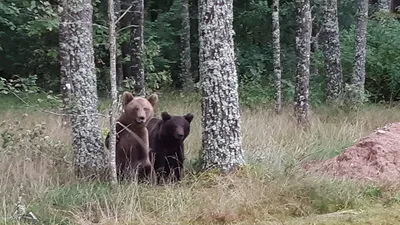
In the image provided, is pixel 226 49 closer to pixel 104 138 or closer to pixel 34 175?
pixel 104 138

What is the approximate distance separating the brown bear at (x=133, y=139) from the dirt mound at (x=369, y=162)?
6.85 ft

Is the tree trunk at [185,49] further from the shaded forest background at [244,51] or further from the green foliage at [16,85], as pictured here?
the green foliage at [16,85]

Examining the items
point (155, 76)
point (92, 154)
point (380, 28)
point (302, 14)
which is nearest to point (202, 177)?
point (92, 154)

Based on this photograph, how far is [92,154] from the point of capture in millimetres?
8078

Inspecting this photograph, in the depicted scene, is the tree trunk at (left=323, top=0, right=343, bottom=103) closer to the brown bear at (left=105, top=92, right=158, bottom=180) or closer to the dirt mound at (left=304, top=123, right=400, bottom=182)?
the dirt mound at (left=304, top=123, right=400, bottom=182)

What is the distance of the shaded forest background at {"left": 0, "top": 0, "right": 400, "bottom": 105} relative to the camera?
56.9 ft

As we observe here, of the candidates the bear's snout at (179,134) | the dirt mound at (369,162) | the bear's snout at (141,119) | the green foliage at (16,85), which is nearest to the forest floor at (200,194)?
the dirt mound at (369,162)

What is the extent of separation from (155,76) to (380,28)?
27.5ft

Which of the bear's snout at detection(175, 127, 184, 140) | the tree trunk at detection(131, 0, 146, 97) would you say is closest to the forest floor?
the bear's snout at detection(175, 127, 184, 140)

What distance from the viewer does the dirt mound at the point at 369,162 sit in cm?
835

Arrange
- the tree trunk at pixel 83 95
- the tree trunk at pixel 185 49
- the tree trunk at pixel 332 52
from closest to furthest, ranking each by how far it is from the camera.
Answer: the tree trunk at pixel 83 95
the tree trunk at pixel 332 52
the tree trunk at pixel 185 49

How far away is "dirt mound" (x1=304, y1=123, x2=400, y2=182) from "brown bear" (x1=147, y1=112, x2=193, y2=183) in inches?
64.3

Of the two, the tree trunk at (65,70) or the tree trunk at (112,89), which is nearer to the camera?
the tree trunk at (112,89)

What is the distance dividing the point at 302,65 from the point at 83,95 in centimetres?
591
